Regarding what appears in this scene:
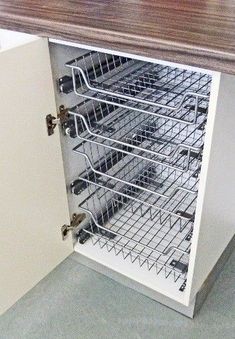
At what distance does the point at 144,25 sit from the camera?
761 millimetres

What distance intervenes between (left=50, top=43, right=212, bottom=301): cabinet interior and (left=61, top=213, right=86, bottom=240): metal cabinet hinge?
0.02 metres

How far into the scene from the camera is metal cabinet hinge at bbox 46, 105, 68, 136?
99 cm

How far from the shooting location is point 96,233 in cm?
127

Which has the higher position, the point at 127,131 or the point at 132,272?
the point at 127,131

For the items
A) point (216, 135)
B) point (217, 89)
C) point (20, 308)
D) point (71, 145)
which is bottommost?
point (20, 308)

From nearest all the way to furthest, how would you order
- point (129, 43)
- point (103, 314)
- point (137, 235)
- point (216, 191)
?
point (129, 43) < point (216, 191) < point (103, 314) < point (137, 235)

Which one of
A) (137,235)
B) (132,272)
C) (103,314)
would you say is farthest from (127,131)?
(103,314)

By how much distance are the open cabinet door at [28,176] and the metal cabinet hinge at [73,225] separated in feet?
0.06

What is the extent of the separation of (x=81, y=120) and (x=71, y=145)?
0.26 ft

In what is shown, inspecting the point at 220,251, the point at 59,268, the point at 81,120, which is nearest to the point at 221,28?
the point at 81,120

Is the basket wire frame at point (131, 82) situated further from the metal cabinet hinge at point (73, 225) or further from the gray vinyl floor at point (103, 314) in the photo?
the gray vinyl floor at point (103, 314)

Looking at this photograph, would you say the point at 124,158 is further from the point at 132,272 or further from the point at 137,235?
the point at 132,272

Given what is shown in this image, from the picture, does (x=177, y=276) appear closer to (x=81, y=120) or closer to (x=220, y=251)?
(x=220, y=251)

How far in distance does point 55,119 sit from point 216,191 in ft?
1.40
